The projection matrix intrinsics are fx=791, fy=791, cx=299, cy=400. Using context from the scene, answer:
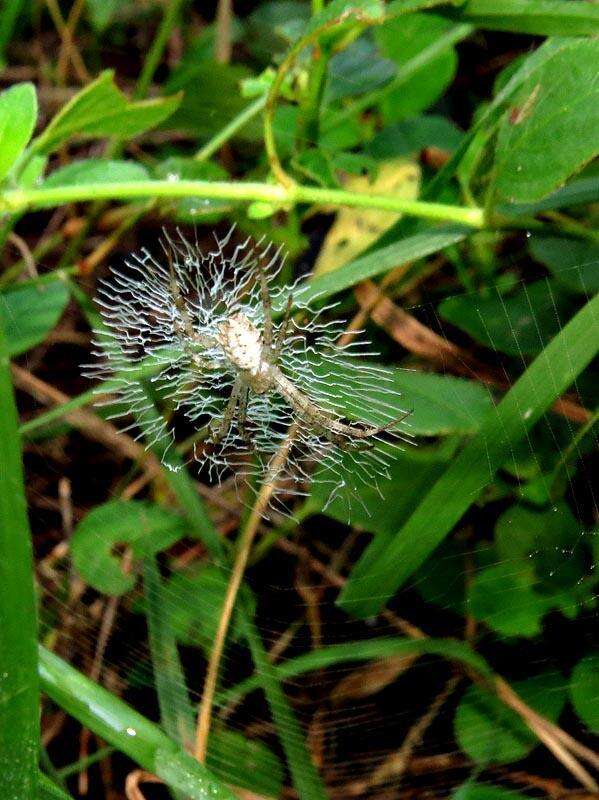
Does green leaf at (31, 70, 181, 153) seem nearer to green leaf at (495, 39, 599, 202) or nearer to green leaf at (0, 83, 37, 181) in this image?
green leaf at (0, 83, 37, 181)

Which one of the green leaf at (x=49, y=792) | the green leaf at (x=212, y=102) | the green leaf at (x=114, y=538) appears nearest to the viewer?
the green leaf at (x=49, y=792)

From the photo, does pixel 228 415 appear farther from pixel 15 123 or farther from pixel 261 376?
pixel 15 123

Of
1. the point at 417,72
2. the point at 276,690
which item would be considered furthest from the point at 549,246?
the point at 276,690

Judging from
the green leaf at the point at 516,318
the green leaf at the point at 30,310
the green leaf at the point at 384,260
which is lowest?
the green leaf at the point at 30,310

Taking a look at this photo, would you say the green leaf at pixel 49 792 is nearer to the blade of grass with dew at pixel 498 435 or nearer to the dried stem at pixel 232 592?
the dried stem at pixel 232 592

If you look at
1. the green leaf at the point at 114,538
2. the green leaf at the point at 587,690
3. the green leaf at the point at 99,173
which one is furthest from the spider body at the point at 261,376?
the green leaf at the point at 587,690

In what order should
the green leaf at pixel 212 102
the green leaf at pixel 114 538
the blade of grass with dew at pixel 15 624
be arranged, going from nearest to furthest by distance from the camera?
the blade of grass with dew at pixel 15 624 < the green leaf at pixel 114 538 < the green leaf at pixel 212 102

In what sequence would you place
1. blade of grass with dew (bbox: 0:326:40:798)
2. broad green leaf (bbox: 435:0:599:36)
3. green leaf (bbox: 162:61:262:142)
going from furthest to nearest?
green leaf (bbox: 162:61:262:142)
broad green leaf (bbox: 435:0:599:36)
blade of grass with dew (bbox: 0:326:40:798)

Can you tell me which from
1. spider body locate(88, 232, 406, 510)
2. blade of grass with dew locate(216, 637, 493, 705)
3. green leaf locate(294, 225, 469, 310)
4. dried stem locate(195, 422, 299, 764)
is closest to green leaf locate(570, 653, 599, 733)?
blade of grass with dew locate(216, 637, 493, 705)

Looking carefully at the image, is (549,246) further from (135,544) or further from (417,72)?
(135,544)
